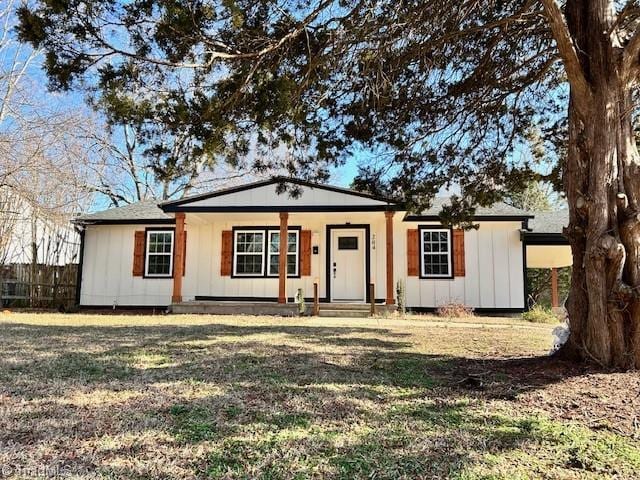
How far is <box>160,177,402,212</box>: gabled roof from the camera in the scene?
12602mm

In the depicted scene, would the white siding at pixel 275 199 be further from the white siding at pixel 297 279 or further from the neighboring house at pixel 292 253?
the white siding at pixel 297 279

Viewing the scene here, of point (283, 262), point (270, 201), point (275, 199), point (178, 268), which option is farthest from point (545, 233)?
point (178, 268)

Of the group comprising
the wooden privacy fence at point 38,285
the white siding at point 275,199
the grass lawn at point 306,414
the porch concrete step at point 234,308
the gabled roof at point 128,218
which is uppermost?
the white siding at point 275,199

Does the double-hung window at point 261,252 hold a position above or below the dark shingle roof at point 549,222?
below

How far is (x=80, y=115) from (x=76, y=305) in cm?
735

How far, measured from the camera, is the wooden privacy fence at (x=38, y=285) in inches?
563

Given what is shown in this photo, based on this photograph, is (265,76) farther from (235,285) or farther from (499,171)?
(235,285)

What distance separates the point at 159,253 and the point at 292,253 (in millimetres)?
4047

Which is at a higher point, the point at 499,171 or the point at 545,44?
the point at 545,44

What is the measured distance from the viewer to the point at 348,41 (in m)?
5.71

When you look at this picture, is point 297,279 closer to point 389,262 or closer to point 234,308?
point 234,308

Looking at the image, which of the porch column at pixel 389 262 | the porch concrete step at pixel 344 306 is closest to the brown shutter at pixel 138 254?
the porch concrete step at pixel 344 306

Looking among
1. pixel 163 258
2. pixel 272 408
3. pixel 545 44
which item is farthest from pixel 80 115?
pixel 272 408

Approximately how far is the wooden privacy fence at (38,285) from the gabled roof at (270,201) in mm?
4804
